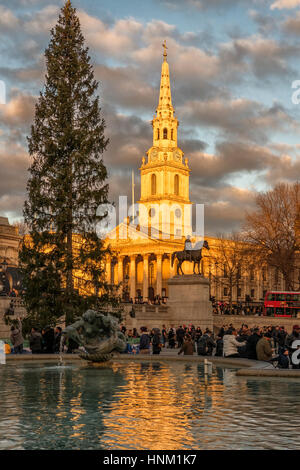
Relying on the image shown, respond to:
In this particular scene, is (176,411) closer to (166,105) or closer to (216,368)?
(216,368)

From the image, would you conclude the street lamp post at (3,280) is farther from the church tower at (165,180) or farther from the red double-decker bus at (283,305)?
the church tower at (165,180)

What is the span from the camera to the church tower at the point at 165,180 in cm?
11606

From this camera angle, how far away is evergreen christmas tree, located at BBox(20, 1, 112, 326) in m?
30.6

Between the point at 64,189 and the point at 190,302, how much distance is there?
1562 centimetres

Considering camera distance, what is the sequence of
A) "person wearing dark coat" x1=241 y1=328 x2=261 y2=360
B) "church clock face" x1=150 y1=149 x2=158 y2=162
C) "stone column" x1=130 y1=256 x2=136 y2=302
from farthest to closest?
"church clock face" x1=150 y1=149 x2=158 y2=162 → "stone column" x1=130 y1=256 x2=136 y2=302 → "person wearing dark coat" x1=241 y1=328 x2=261 y2=360

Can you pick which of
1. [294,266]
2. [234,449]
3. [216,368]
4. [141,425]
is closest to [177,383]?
[216,368]

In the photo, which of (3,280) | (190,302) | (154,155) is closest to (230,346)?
(190,302)

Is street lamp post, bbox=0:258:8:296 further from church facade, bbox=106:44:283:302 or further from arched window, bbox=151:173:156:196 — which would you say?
arched window, bbox=151:173:156:196

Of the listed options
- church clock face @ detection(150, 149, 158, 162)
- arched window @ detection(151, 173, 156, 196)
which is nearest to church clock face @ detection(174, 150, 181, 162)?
church clock face @ detection(150, 149, 158, 162)

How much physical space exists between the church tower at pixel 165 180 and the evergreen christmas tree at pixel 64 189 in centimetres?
8121

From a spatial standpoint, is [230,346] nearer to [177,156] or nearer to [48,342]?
[48,342]

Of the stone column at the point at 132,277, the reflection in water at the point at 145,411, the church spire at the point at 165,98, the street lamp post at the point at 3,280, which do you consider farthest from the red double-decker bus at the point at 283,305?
the church spire at the point at 165,98

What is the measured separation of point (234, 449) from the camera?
8.42 metres

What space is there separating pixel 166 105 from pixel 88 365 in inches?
3850
